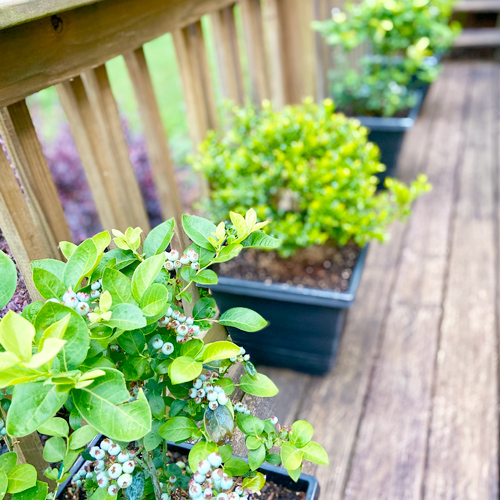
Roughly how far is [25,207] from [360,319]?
1133 millimetres

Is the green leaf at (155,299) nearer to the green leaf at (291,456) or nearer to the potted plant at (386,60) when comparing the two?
the green leaf at (291,456)

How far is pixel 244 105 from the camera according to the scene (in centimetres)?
173

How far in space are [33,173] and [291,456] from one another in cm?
71

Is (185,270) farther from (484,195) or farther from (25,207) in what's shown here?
(484,195)

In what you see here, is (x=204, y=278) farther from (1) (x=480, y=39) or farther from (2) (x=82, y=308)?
(1) (x=480, y=39)

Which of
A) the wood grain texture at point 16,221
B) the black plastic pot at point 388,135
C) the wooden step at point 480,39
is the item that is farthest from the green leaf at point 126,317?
the wooden step at point 480,39

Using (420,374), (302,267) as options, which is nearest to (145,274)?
(302,267)

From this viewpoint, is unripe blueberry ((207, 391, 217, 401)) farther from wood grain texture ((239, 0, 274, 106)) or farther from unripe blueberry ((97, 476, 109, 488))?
wood grain texture ((239, 0, 274, 106))

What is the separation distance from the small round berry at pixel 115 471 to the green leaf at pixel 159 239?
9.8 inches

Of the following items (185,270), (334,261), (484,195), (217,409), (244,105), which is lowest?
(484,195)

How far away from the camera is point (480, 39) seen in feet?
11.8

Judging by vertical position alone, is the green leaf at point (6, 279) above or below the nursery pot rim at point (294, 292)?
above

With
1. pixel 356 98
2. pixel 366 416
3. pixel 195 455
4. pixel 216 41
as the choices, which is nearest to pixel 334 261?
pixel 366 416

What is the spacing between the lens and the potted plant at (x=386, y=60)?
7.10 ft
